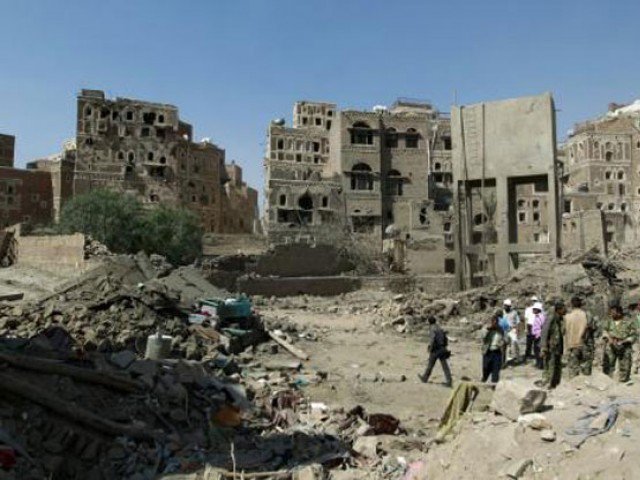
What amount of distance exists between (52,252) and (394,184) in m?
35.1

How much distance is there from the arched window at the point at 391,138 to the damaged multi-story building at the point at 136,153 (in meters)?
20.6

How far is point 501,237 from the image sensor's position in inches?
1104

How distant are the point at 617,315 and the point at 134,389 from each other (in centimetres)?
698

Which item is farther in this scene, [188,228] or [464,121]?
[188,228]

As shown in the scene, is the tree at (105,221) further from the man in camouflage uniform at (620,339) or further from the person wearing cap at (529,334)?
the man in camouflage uniform at (620,339)

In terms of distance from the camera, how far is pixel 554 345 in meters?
9.28

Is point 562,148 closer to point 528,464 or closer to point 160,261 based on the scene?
point 160,261

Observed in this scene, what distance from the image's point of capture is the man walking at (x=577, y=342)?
364 inches

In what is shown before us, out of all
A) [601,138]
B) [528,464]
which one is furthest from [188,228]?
[601,138]

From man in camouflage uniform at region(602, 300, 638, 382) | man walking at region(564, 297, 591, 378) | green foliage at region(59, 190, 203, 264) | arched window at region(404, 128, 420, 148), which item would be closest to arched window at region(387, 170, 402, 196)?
arched window at region(404, 128, 420, 148)

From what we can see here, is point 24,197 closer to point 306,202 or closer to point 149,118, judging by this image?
point 149,118

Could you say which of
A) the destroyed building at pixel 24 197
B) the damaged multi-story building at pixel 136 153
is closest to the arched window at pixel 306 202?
the damaged multi-story building at pixel 136 153

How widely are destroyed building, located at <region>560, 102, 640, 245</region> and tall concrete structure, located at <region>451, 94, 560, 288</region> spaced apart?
135 feet

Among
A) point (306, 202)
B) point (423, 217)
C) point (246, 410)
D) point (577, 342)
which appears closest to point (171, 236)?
point (306, 202)
